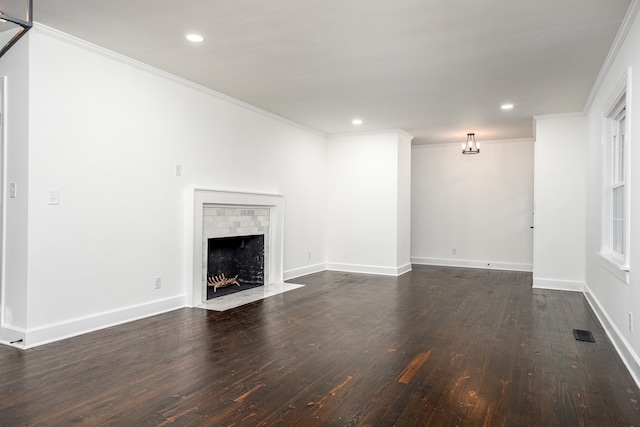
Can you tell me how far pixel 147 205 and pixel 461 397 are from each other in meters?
3.27

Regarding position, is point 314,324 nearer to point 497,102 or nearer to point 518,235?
point 497,102

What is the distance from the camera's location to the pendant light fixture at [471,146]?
7434 millimetres

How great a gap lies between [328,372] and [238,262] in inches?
137

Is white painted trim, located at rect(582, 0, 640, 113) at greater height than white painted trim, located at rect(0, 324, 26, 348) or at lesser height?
greater

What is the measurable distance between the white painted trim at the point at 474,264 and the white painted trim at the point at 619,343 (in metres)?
3.03

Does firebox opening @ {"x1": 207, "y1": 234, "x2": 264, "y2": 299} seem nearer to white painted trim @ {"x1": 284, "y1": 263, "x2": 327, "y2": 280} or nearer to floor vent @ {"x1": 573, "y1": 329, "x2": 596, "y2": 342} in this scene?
white painted trim @ {"x1": 284, "y1": 263, "x2": 327, "y2": 280}

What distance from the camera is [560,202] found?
19.3 feet

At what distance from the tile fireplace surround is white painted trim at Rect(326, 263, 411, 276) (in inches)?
63.6

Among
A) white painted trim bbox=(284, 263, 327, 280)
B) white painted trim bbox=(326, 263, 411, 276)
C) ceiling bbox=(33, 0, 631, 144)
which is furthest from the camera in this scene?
white painted trim bbox=(326, 263, 411, 276)

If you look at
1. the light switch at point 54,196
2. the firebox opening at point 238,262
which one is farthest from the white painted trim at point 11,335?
the firebox opening at point 238,262

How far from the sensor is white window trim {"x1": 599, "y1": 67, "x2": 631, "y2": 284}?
3033 mm

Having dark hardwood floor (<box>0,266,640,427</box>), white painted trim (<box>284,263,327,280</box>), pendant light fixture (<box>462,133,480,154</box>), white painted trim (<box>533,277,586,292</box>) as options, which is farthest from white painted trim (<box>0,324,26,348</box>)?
pendant light fixture (<box>462,133,480,154</box>)

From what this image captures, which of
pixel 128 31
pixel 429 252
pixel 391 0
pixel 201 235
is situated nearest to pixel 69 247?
pixel 201 235

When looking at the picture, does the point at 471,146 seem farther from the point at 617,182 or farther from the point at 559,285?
the point at 617,182
